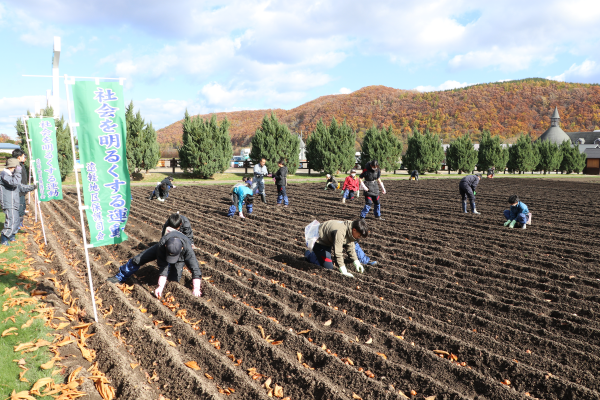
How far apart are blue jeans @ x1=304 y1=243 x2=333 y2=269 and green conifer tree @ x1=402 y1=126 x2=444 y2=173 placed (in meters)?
30.5

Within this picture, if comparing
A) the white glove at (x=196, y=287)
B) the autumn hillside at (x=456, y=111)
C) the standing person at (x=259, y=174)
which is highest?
the autumn hillside at (x=456, y=111)

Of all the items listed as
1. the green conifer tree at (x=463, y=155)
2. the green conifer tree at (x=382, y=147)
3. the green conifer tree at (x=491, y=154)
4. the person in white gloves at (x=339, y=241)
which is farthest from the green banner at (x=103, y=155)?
the green conifer tree at (x=491, y=154)

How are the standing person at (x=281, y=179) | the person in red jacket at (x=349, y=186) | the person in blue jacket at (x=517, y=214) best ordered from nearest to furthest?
the person in blue jacket at (x=517, y=214)
the standing person at (x=281, y=179)
the person in red jacket at (x=349, y=186)

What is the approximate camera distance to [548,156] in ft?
137

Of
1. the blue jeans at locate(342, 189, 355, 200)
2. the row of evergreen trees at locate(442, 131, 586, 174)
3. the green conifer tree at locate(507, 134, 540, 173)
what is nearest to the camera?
the blue jeans at locate(342, 189, 355, 200)

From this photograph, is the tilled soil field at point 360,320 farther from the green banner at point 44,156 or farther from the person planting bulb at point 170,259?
the green banner at point 44,156

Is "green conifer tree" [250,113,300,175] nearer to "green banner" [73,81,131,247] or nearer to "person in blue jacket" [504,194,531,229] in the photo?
"person in blue jacket" [504,194,531,229]

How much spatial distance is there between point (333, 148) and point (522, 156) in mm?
22681

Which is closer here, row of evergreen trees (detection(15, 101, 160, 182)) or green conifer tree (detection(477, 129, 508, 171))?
row of evergreen trees (detection(15, 101, 160, 182))

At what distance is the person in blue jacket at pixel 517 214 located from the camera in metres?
9.74

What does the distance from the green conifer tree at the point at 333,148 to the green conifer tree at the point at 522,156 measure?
2032 cm

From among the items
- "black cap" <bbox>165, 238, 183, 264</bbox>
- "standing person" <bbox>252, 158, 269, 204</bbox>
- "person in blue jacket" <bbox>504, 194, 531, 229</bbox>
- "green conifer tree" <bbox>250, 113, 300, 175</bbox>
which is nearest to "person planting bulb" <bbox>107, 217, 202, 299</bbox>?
"black cap" <bbox>165, 238, 183, 264</bbox>

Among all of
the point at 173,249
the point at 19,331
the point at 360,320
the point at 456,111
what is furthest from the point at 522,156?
the point at 456,111

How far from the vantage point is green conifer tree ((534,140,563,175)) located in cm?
4172
